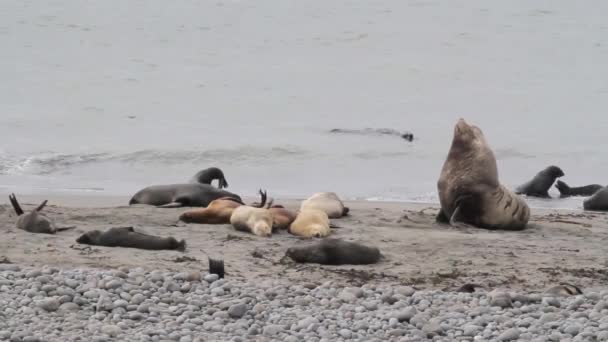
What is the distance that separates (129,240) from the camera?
683 centimetres

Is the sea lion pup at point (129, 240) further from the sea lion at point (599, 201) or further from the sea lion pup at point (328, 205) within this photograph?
Answer: the sea lion at point (599, 201)

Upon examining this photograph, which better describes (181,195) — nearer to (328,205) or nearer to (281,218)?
(328,205)

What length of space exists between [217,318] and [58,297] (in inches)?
30.1

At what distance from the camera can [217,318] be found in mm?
4961

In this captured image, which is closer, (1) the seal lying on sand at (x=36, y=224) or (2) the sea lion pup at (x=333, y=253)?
(2) the sea lion pup at (x=333, y=253)

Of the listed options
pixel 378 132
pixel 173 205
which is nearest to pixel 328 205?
pixel 173 205

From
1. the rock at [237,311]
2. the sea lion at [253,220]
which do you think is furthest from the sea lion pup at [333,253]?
the rock at [237,311]

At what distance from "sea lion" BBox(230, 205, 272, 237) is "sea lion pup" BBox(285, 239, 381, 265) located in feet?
2.75

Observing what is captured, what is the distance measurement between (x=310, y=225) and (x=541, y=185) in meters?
4.83

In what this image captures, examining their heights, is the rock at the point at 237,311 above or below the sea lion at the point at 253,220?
below

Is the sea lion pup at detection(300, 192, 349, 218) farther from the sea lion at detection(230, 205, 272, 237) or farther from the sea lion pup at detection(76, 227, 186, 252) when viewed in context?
the sea lion pup at detection(76, 227, 186, 252)

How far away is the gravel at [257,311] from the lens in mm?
4711

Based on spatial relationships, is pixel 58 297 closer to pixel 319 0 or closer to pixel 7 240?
pixel 7 240

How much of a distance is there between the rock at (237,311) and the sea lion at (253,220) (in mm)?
2507
